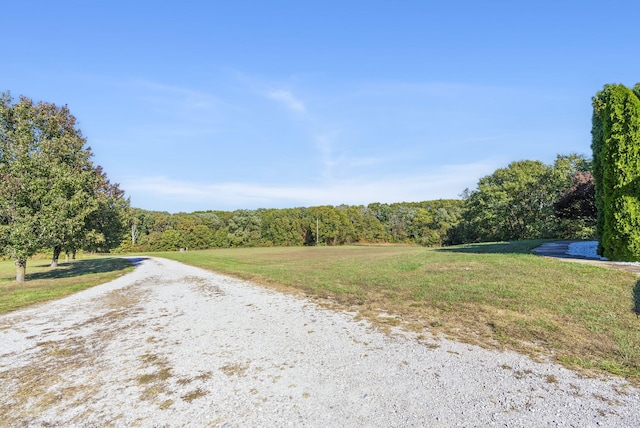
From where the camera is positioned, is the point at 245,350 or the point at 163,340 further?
the point at 163,340

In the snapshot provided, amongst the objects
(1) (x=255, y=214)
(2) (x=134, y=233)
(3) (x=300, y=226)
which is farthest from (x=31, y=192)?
(1) (x=255, y=214)

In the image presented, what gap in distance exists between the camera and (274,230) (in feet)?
294

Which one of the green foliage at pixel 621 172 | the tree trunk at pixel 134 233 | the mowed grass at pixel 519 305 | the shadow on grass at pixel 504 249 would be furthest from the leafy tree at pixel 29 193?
the tree trunk at pixel 134 233

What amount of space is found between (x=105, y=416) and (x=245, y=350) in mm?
2193

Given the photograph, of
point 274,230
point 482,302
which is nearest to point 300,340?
point 482,302

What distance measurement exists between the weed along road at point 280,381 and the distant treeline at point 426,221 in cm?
2223

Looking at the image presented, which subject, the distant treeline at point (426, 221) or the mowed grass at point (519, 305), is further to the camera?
the distant treeline at point (426, 221)

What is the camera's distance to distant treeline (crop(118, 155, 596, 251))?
36062 millimetres

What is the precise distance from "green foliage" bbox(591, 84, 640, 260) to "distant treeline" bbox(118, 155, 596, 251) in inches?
402

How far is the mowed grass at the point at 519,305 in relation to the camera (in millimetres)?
5020

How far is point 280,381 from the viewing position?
415cm

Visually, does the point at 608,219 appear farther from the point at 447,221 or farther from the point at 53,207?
the point at 447,221

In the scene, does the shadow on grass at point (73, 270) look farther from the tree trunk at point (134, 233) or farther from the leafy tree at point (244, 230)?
the leafy tree at point (244, 230)

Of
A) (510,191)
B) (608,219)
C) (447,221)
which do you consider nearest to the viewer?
(608,219)
